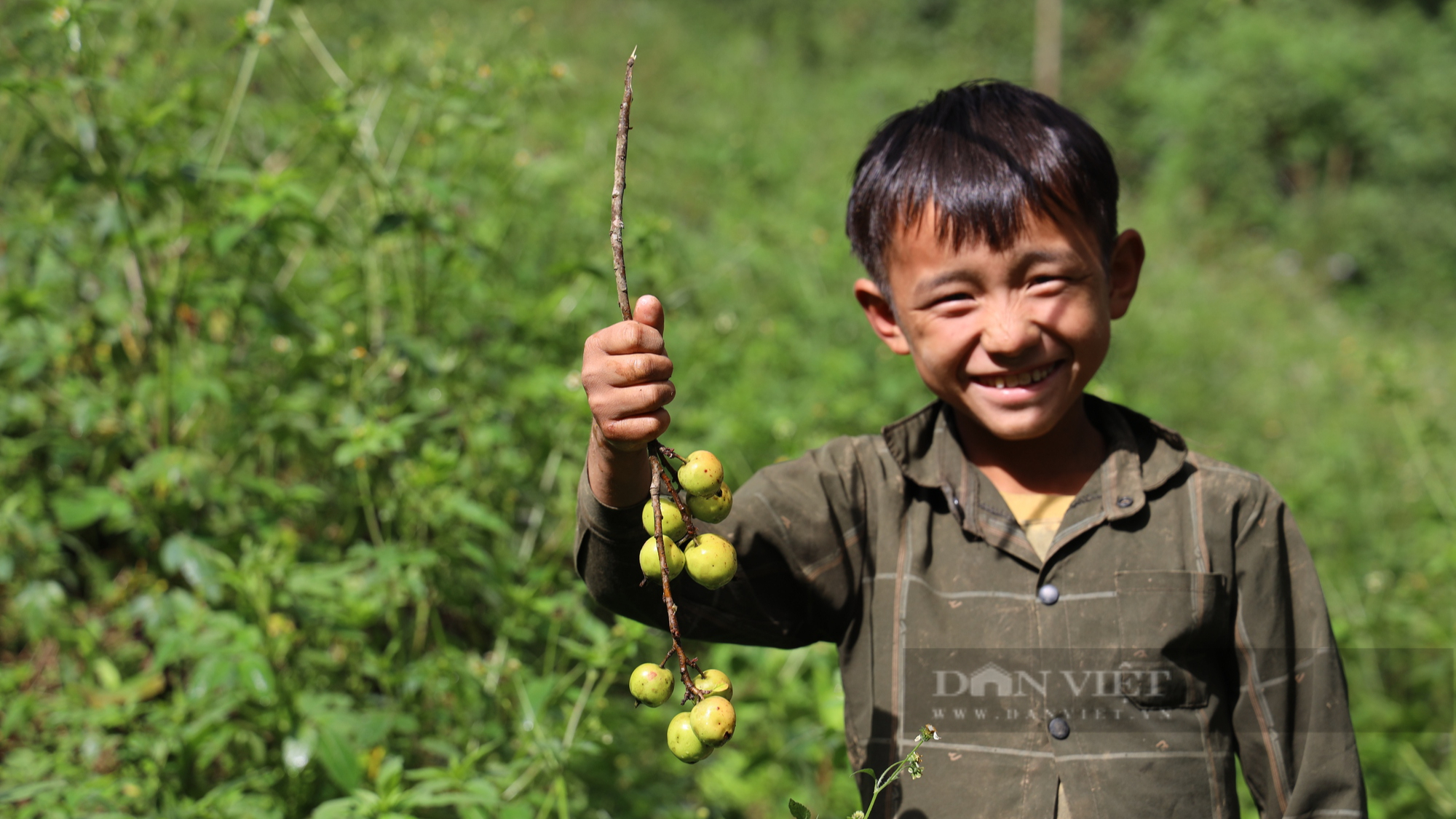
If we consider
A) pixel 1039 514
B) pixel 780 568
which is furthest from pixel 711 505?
pixel 1039 514

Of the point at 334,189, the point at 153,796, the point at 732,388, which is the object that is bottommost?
the point at 153,796

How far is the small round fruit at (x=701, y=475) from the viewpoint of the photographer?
0.98 m

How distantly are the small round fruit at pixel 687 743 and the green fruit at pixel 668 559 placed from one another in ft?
0.44

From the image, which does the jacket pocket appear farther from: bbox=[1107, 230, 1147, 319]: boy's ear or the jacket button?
bbox=[1107, 230, 1147, 319]: boy's ear

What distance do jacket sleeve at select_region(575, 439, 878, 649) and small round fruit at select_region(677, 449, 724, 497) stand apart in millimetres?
282

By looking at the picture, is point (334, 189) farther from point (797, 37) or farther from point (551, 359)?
point (797, 37)

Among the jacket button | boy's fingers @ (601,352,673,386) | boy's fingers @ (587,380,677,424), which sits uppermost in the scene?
boy's fingers @ (601,352,673,386)

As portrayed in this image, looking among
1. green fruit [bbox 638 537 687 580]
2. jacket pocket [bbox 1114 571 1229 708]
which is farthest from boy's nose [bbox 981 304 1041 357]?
green fruit [bbox 638 537 687 580]

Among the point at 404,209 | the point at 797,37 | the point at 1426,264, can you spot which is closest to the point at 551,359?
the point at 404,209

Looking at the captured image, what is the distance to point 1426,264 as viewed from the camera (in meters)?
12.7

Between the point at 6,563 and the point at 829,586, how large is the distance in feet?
6.10

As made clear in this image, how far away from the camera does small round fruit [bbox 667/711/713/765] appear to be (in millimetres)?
944

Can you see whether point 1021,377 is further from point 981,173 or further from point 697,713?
point 697,713

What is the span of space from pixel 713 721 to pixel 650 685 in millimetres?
84
